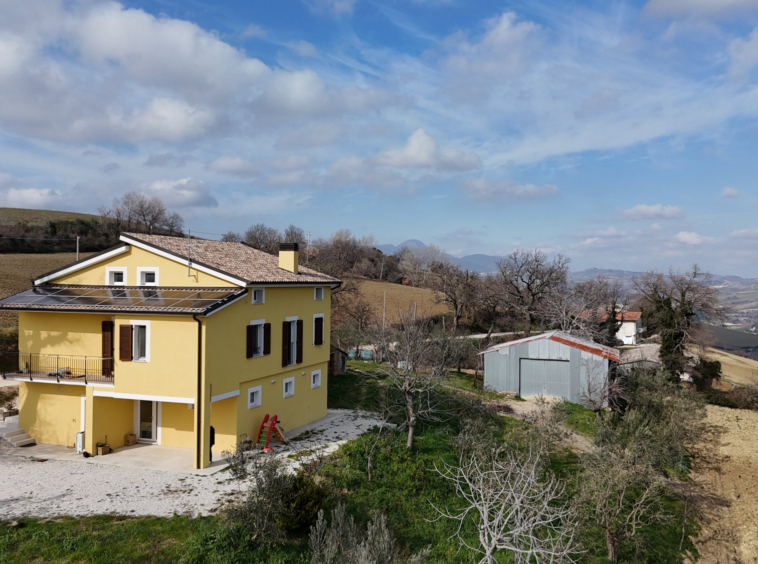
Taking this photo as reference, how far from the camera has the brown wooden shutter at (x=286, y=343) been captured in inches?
832

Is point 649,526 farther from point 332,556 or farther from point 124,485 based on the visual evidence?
point 124,485

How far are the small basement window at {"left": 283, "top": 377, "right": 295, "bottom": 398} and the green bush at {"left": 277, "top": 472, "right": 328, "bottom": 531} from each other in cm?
708

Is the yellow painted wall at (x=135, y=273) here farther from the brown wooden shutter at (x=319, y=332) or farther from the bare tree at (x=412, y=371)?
the bare tree at (x=412, y=371)

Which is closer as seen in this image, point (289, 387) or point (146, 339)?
point (146, 339)

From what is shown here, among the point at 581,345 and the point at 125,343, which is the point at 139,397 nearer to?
the point at 125,343

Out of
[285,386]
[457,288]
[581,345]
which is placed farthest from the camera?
[457,288]

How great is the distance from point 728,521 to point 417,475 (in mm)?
13466

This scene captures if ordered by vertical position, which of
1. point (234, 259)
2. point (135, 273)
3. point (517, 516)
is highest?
point (234, 259)

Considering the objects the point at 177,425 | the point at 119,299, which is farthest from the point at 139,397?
the point at 119,299

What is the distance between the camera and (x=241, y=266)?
2031 centimetres

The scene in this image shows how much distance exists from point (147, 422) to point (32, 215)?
247 feet

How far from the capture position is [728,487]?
22.7m

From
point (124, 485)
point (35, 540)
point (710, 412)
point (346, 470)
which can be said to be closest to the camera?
point (35, 540)

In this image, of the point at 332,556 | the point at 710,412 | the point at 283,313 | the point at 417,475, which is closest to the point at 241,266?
the point at 283,313
